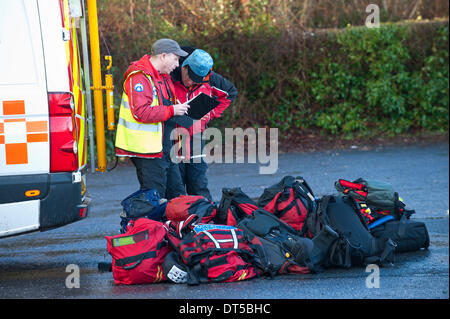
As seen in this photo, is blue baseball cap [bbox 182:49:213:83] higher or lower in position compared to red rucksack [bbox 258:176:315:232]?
higher

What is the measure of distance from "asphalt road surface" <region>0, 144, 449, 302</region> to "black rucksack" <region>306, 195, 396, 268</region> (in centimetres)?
10

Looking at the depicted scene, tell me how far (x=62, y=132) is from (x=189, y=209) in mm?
1281

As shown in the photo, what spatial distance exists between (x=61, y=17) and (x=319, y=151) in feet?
24.8

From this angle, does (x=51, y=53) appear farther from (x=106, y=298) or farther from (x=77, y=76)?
(x=106, y=298)

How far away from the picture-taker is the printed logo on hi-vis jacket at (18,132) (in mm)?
4570

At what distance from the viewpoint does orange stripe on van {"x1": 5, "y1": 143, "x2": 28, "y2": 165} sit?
15.1 feet

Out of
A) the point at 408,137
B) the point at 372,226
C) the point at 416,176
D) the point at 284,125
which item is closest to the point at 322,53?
the point at 284,125

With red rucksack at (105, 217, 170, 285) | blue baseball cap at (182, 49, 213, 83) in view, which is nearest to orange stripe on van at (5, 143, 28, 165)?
red rucksack at (105, 217, 170, 285)

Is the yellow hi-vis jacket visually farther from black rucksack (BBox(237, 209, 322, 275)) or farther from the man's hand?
black rucksack (BBox(237, 209, 322, 275))

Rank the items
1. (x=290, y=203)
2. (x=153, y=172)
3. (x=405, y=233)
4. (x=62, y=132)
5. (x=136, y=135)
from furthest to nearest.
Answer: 1. (x=153, y=172)
2. (x=136, y=135)
3. (x=405, y=233)
4. (x=290, y=203)
5. (x=62, y=132)

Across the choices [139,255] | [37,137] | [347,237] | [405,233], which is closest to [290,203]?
[347,237]

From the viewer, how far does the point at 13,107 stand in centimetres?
458

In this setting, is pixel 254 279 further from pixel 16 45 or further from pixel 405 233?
pixel 16 45

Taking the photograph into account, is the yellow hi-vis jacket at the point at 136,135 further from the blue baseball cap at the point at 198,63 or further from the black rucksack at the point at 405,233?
the black rucksack at the point at 405,233
